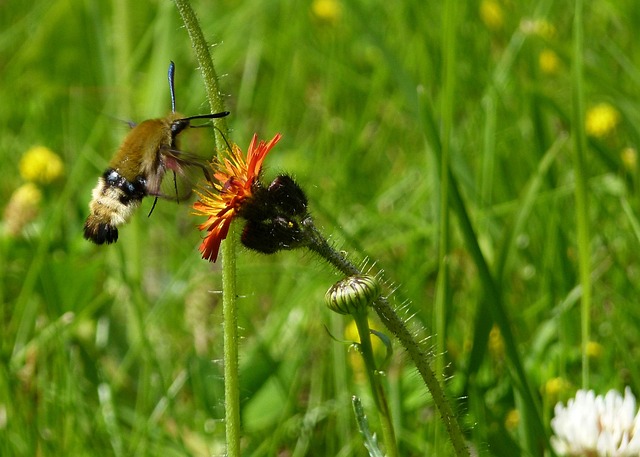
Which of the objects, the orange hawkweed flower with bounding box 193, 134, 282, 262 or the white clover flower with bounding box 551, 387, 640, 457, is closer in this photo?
the orange hawkweed flower with bounding box 193, 134, 282, 262

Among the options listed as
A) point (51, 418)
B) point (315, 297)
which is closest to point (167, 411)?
point (51, 418)

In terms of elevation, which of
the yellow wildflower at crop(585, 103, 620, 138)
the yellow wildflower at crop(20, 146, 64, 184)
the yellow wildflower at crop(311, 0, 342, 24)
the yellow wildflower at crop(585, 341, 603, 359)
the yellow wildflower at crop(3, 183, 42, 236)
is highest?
the yellow wildflower at crop(311, 0, 342, 24)

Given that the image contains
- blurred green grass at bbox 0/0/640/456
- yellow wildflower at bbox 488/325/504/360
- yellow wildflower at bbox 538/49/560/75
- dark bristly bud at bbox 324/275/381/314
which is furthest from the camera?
yellow wildflower at bbox 538/49/560/75

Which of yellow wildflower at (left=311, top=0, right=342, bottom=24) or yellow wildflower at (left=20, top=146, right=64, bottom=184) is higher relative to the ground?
yellow wildflower at (left=311, top=0, right=342, bottom=24)

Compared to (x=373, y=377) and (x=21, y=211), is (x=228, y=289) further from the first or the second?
(x=21, y=211)

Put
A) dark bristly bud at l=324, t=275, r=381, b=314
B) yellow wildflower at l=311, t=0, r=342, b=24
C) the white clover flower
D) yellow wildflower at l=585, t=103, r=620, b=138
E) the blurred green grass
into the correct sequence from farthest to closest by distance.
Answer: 1. yellow wildflower at l=311, t=0, r=342, b=24
2. yellow wildflower at l=585, t=103, r=620, b=138
3. the blurred green grass
4. the white clover flower
5. dark bristly bud at l=324, t=275, r=381, b=314

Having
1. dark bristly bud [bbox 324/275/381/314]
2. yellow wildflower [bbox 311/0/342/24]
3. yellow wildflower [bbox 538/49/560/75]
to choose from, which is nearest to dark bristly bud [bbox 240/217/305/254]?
dark bristly bud [bbox 324/275/381/314]

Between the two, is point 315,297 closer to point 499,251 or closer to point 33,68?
point 499,251

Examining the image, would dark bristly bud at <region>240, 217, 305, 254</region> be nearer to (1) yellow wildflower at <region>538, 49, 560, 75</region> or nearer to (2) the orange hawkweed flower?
(2) the orange hawkweed flower
